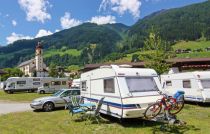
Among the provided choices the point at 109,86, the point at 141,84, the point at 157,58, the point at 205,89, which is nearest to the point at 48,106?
the point at 109,86

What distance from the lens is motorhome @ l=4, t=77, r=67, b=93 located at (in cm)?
4662

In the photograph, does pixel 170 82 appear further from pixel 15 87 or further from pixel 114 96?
pixel 15 87

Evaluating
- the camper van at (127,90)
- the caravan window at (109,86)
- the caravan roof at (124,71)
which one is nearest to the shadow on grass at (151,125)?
the camper van at (127,90)

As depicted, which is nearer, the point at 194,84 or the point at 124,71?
the point at 124,71

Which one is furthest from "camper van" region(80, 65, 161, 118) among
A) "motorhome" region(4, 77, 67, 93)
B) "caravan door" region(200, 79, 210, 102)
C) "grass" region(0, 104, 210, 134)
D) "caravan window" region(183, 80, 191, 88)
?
"motorhome" region(4, 77, 67, 93)

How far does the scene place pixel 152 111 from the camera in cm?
1152

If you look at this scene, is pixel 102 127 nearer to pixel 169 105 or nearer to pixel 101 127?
pixel 101 127

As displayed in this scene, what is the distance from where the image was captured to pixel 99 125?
41.8ft

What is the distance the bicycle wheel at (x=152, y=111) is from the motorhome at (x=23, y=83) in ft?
118

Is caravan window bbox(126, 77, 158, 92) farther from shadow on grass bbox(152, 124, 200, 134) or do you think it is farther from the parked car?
the parked car

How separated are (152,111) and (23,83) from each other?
39455 mm

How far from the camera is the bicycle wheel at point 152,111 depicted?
11.3 metres

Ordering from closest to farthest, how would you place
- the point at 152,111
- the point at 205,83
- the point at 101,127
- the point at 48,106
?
1. the point at 152,111
2. the point at 101,127
3. the point at 48,106
4. the point at 205,83

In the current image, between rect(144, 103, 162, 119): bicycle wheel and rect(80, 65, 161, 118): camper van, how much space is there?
0.23 m
